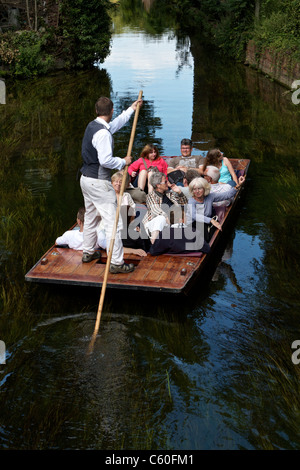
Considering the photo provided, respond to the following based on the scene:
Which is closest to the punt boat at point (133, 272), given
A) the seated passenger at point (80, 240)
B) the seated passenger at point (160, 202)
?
the seated passenger at point (80, 240)

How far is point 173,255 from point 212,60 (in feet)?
70.2

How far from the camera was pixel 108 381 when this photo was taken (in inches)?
244

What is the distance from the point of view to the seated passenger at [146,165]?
10188mm

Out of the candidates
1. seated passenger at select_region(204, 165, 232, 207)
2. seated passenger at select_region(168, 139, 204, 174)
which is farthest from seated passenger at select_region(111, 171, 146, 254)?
seated passenger at select_region(168, 139, 204, 174)

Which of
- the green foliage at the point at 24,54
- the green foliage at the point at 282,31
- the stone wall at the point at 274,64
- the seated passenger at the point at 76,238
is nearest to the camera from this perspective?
the seated passenger at the point at 76,238

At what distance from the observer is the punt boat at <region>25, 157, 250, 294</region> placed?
7.39m

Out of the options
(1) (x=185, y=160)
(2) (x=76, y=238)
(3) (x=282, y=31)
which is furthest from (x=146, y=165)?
(3) (x=282, y=31)

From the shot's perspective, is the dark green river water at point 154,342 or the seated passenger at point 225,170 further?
the seated passenger at point 225,170

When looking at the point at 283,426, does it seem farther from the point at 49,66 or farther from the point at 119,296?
the point at 49,66

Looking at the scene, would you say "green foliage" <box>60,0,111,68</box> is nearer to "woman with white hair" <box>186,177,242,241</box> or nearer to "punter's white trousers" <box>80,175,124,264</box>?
"woman with white hair" <box>186,177,242,241</box>

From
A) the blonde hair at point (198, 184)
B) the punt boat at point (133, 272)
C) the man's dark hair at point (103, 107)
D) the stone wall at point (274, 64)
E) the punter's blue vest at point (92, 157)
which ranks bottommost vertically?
the stone wall at point (274, 64)

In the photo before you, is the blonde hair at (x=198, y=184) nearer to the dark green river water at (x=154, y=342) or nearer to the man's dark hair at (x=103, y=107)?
the dark green river water at (x=154, y=342)

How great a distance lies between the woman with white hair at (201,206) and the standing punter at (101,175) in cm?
128
